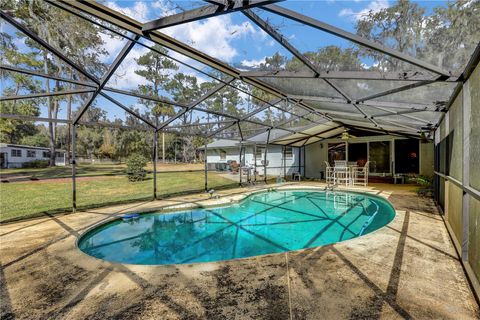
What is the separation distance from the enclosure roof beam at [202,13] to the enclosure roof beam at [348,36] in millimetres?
346

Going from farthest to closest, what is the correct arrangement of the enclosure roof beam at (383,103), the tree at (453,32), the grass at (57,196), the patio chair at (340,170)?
the patio chair at (340,170) < the grass at (57,196) < the enclosure roof beam at (383,103) < the tree at (453,32)

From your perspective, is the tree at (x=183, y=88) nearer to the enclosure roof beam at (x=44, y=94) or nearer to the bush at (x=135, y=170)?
the bush at (x=135, y=170)

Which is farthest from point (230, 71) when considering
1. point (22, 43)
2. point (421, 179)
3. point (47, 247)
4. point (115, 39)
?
point (22, 43)

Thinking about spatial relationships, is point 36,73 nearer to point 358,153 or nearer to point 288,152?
point 288,152

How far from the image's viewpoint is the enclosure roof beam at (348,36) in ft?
7.95

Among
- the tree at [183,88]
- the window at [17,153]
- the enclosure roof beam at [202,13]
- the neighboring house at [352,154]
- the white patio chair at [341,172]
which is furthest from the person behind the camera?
the tree at [183,88]

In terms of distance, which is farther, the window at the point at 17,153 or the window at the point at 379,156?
the window at the point at 17,153

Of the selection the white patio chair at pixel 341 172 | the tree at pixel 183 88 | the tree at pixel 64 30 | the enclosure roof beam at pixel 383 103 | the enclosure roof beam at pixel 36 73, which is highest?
the tree at pixel 183 88

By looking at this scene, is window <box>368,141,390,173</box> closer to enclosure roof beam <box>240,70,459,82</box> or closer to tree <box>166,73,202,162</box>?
enclosure roof beam <box>240,70,459,82</box>

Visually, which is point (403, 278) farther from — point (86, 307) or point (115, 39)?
point (115, 39)

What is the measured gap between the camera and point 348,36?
8.61 feet

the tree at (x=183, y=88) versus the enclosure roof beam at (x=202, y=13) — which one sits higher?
the tree at (x=183, y=88)

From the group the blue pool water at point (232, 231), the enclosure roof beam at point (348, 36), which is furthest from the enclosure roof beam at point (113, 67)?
the blue pool water at point (232, 231)

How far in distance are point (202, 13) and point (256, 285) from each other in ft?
9.94
